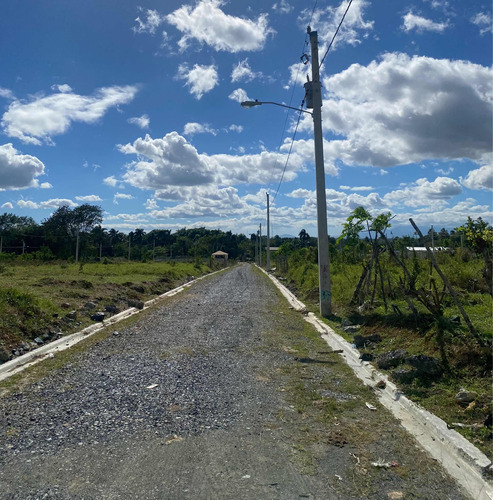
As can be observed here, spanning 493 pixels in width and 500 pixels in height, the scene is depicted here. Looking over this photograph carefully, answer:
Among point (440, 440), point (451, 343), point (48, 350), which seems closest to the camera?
point (440, 440)

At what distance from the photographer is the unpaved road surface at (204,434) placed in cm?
354

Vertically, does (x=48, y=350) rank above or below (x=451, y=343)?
below

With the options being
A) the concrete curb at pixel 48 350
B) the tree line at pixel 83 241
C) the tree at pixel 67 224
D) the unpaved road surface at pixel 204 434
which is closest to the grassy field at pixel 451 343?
the unpaved road surface at pixel 204 434

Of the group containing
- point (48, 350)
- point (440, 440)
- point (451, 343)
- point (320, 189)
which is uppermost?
point (320, 189)

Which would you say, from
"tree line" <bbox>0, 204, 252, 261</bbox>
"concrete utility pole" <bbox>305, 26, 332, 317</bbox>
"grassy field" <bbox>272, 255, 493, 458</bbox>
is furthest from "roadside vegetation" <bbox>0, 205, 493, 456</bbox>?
"tree line" <bbox>0, 204, 252, 261</bbox>

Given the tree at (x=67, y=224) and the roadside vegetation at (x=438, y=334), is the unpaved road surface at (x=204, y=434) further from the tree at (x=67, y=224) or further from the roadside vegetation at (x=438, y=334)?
the tree at (x=67, y=224)

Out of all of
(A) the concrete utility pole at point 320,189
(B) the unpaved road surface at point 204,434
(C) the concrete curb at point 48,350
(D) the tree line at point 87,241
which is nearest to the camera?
(B) the unpaved road surface at point 204,434

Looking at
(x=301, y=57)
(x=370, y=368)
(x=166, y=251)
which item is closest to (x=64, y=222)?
(x=166, y=251)

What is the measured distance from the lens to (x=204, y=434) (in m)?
4.54

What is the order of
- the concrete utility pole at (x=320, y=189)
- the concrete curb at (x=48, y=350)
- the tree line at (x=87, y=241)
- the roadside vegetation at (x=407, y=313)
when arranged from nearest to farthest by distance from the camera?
1. the roadside vegetation at (x=407, y=313)
2. the concrete curb at (x=48, y=350)
3. the concrete utility pole at (x=320, y=189)
4. the tree line at (x=87, y=241)

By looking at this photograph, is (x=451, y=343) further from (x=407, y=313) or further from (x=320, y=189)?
(x=320, y=189)

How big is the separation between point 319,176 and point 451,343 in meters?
7.96

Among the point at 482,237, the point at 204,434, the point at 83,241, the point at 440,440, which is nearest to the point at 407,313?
the point at 482,237

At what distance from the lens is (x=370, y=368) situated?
23.4ft
